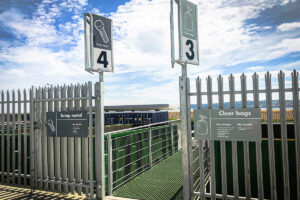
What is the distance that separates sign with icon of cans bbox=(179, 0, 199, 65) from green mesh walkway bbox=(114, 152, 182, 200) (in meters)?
2.91

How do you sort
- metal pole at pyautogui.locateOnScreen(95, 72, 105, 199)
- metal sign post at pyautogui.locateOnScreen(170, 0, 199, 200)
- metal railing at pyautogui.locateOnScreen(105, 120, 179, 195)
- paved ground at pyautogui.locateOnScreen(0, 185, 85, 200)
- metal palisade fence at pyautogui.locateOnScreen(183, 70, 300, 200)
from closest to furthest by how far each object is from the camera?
metal palisade fence at pyautogui.locateOnScreen(183, 70, 300, 200), metal sign post at pyautogui.locateOnScreen(170, 0, 199, 200), metal pole at pyautogui.locateOnScreen(95, 72, 105, 199), paved ground at pyautogui.locateOnScreen(0, 185, 85, 200), metal railing at pyautogui.locateOnScreen(105, 120, 179, 195)

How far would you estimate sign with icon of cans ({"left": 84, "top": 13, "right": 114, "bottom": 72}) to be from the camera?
17.5 ft

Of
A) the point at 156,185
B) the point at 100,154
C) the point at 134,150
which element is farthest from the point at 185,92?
the point at 134,150

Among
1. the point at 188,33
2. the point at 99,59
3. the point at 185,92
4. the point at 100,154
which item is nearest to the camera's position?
the point at 185,92

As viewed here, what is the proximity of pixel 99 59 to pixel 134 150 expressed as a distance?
2.87 meters

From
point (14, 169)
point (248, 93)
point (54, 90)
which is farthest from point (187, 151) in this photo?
point (14, 169)

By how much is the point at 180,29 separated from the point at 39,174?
472cm

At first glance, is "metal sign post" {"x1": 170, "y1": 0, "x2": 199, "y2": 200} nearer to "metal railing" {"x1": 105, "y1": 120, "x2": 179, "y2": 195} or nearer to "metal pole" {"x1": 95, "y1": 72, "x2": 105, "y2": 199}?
"metal railing" {"x1": 105, "y1": 120, "x2": 179, "y2": 195}

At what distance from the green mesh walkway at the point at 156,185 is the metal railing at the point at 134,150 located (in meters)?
0.20

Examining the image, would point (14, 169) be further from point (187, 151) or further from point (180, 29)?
point (180, 29)

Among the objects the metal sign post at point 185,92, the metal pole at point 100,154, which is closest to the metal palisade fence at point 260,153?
the metal sign post at point 185,92

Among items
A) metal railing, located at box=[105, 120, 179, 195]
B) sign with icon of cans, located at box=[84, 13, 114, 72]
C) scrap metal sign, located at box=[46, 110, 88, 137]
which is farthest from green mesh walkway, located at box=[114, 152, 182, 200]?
sign with icon of cans, located at box=[84, 13, 114, 72]

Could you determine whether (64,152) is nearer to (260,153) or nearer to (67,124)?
(67,124)

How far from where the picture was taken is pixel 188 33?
4809 millimetres
